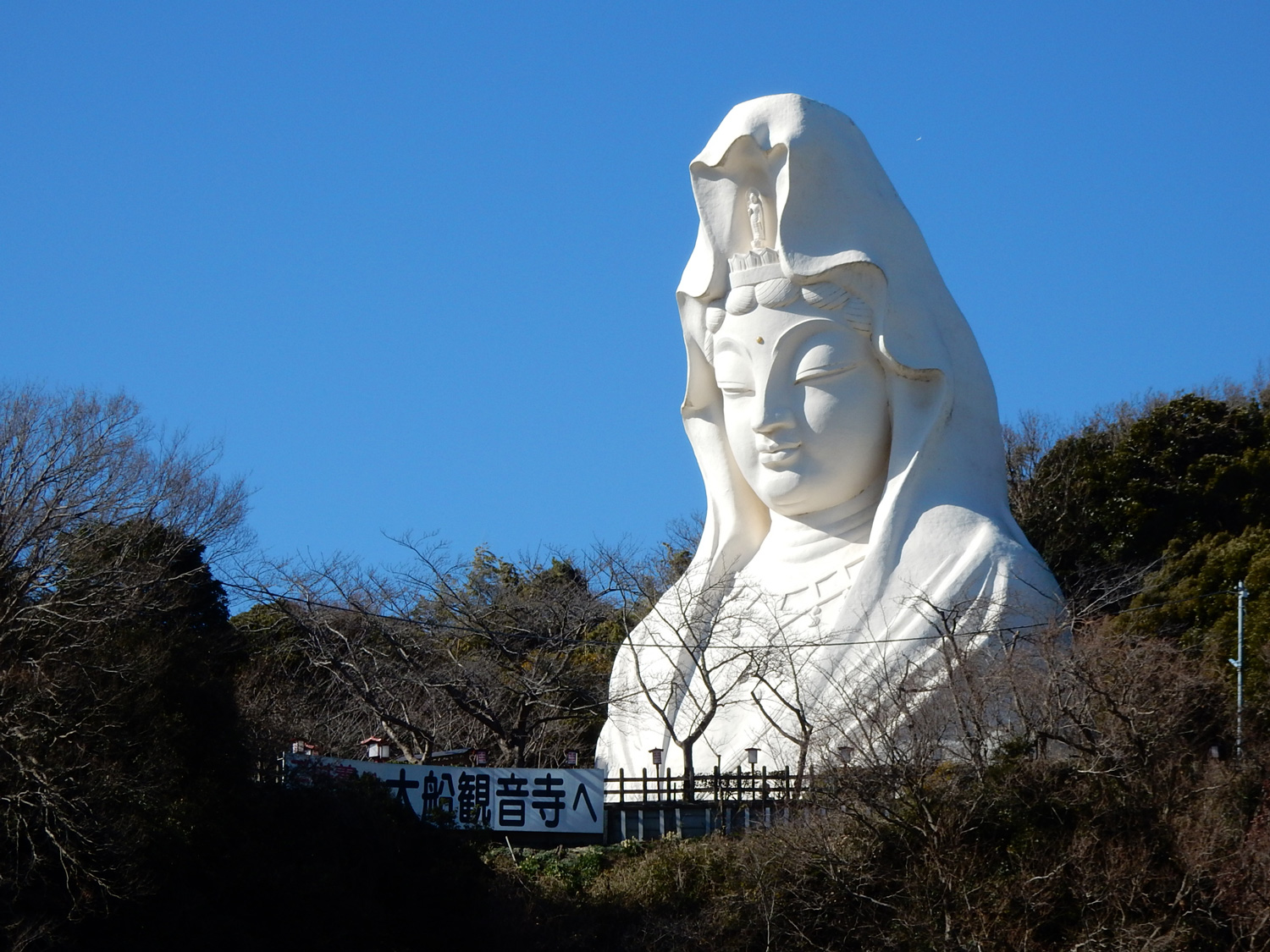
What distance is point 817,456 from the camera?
1538cm

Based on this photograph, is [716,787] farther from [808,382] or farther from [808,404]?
[808,382]

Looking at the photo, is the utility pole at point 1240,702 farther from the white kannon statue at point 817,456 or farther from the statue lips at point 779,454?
the statue lips at point 779,454

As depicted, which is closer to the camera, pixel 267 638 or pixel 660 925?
pixel 660 925

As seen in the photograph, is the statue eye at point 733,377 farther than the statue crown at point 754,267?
Yes

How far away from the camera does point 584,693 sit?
1823 cm

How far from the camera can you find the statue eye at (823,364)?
15.2 metres

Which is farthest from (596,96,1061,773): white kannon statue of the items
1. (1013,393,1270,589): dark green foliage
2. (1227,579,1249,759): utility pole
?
(1013,393,1270,589): dark green foliage

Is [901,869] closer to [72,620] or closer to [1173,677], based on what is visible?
[1173,677]

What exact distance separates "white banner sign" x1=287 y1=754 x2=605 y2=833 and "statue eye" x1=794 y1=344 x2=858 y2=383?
150 inches

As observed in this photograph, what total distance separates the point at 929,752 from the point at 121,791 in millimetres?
5335

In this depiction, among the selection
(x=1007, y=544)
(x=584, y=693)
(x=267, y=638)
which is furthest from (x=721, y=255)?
(x=267, y=638)

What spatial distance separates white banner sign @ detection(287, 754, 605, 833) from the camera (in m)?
14.1

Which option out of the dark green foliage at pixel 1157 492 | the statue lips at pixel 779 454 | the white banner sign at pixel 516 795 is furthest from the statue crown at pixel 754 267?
the dark green foliage at pixel 1157 492

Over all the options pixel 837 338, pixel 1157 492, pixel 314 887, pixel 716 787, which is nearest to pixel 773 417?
pixel 837 338
